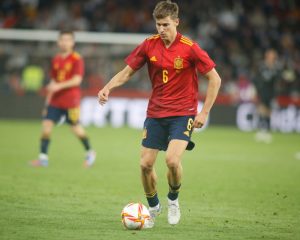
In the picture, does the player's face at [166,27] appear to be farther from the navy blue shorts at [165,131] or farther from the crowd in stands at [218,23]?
the crowd in stands at [218,23]

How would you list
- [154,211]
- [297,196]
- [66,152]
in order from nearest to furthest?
[154,211] → [297,196] → [66,152]

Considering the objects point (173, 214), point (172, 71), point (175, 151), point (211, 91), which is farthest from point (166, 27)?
point (173, 214)

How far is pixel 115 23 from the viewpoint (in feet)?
89.4

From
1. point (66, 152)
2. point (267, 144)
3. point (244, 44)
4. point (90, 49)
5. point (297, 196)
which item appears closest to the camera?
point (297, 196)

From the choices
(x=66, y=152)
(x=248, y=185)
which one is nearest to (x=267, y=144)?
(x=66, y=152)

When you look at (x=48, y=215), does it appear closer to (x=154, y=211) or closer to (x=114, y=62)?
(x=154, y=211)

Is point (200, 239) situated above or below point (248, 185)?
above

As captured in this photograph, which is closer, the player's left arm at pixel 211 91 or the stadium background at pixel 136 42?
the player's left arm at pixel 211 91

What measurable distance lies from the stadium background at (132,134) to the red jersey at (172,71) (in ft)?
4.30

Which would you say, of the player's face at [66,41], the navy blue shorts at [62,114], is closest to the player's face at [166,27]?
the player's face at [66,41]

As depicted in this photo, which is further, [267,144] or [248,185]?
[267,144]

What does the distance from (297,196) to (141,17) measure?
1753cm

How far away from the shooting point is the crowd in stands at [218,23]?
26.2m

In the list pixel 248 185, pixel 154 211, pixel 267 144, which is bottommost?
pixel 267 144
